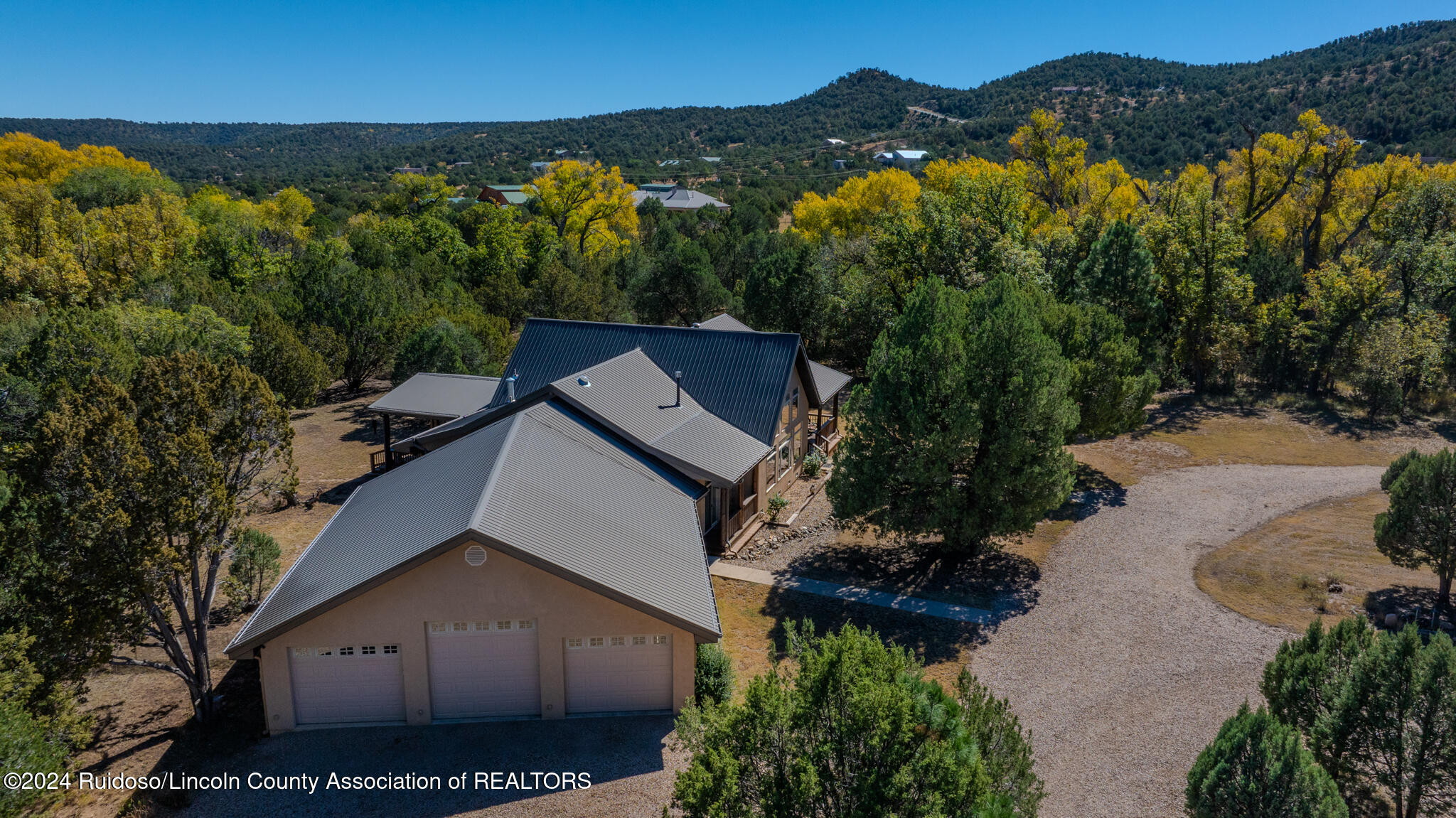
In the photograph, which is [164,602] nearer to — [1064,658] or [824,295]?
[1064,658]

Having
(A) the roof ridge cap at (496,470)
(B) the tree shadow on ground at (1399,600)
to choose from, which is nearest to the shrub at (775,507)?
(A) the roof ridge cap at (496,470)

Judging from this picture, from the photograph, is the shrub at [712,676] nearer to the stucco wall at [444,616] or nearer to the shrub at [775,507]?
the stucco wall at [444,616]

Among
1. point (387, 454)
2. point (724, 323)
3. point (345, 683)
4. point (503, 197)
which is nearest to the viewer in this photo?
point (345, 683)

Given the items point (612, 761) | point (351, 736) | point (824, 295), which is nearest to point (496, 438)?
point (351, 736)

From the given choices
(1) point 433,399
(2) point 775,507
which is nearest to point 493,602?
(2) point 775,507

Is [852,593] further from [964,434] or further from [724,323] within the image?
[724,323]

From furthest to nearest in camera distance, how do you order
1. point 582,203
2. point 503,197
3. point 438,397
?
point 503,197
point 582,203
point 438,397
